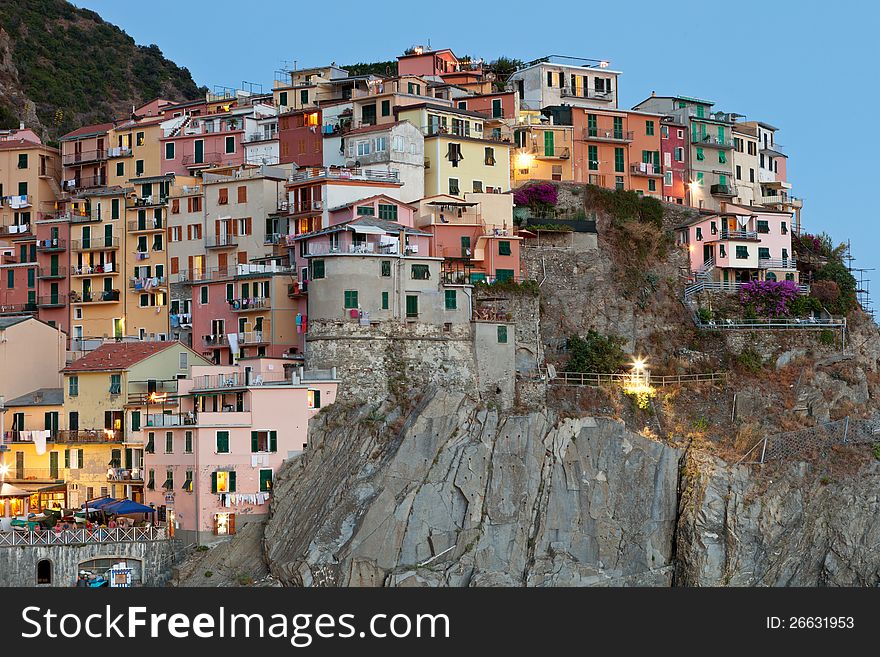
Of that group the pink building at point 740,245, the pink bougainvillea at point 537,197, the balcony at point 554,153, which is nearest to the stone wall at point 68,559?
the pink bougainvillea at point 537,197

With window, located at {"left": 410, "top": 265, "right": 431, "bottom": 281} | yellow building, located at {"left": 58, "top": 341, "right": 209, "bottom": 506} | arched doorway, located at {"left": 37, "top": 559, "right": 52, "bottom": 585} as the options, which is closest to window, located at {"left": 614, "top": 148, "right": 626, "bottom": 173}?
window, located at {"left": 410, "top": 265, "right": 431, "bottom": 281}

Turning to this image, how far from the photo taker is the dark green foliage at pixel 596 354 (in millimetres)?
104312

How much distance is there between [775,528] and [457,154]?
29868 millimetres

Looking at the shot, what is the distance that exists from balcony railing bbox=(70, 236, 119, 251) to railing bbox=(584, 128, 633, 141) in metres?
30.8

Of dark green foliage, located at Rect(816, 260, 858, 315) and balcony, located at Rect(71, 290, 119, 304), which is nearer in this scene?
balcony, located at Rect(71, 290, 119, 304)

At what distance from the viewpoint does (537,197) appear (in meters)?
112

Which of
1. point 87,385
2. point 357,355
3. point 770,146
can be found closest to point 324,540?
point 357,355

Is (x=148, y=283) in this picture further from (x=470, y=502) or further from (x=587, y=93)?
(x=587, y=93)

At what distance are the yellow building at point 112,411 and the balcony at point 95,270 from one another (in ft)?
40.1

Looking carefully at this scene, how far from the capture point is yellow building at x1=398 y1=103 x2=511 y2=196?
11006 cm

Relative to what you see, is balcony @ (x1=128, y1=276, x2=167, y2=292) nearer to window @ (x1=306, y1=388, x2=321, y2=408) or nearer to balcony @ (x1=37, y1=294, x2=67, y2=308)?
balcony @ (x1=37, y1=294, x2=67, y2=308)

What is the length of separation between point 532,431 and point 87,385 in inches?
988

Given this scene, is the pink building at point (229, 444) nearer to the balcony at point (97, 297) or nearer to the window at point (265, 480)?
the window at point (265, 480)

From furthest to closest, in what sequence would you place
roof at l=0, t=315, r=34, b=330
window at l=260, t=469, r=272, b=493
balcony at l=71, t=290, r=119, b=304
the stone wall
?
balcony at l=71, t=290, r=119, b=304 < roof at l=0, t=315, r=34, b=330 < window at l=260, t=469, r=272, b=493 < the stone wall
